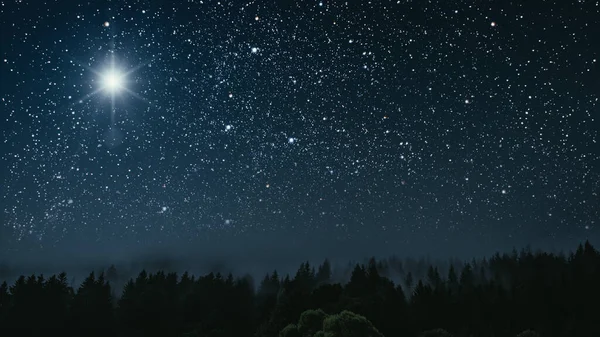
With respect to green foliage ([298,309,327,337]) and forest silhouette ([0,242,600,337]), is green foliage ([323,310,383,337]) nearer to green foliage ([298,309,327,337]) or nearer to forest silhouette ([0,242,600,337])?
green foliage ([298,309,327,337])

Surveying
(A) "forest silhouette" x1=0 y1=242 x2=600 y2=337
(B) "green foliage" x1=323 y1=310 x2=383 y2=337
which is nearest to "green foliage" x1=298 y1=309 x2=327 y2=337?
(B) "green foliage" x1=323 y1=310 x2=383 y2=337

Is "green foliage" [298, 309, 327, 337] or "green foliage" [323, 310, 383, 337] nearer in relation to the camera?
"green foliage" [323, 310, 383, 337]

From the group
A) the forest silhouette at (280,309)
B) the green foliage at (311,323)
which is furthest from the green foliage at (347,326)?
the forest silhouette at (280,309)

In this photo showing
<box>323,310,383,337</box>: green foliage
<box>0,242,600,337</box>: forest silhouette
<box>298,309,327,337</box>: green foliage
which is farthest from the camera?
<box>0,242,600,337</box>: forest silhouette

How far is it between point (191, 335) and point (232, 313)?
18.5 m

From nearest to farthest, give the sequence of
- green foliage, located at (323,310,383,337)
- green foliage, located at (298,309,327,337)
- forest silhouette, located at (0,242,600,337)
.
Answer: green foliage, located at (323,310,383,337), green foliage, located at (298,309,327,337), forest silhouette, located at (0,242,600,337)

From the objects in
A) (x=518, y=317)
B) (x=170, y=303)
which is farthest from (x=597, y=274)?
(x=170, y=303)

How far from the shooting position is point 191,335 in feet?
141

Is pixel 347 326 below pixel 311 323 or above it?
above

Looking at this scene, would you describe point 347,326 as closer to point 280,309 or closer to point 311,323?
point 311,323

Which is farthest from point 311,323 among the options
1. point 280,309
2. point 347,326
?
point 280,309

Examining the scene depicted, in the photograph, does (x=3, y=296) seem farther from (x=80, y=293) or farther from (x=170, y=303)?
(x=170, y=303)

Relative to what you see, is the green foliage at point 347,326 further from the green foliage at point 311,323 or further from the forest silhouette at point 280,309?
the forest silhouette at point 280,309

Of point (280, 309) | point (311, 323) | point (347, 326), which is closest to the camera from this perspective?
point (347, 326)
